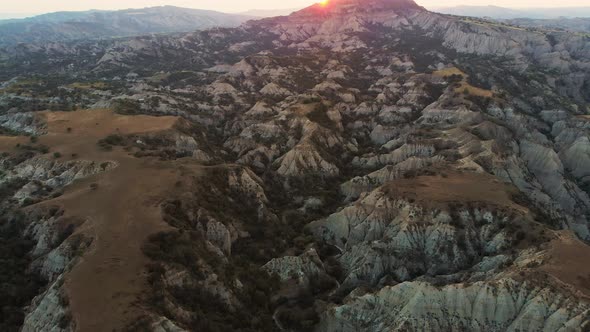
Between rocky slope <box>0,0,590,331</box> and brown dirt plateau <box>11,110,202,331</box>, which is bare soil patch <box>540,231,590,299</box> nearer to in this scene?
rocky slope <box>0,0,590,331</box>

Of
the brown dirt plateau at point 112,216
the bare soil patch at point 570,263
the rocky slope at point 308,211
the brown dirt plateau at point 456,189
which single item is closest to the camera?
the brown dirt plateau at point 112,216

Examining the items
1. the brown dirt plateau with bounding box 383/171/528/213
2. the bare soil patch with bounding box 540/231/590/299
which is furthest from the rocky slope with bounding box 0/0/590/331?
the brown dirt plateau with bounding box 383/171/528/213

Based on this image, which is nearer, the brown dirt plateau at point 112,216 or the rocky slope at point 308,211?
the brown dirt plateau at point 112,216

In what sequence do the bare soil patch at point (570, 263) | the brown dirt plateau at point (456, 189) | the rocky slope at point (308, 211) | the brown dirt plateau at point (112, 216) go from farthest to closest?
the brown dirt plateau at point (456, 189), the rocky slope at point (308, 211), the bare soil patch at point (570, 263), the brown dirt plateau at point (112, 216)

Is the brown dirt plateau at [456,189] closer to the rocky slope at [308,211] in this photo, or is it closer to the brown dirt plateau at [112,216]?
the rocky slope at [308,211]

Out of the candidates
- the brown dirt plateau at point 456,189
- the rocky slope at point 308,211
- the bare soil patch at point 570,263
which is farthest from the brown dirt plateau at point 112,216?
the bare soil patch at point 570,263

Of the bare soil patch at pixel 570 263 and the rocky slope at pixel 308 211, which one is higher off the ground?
the bare soil patch at pixel 570 263

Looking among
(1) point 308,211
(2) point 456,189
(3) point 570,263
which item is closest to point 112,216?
(1) point 308,211

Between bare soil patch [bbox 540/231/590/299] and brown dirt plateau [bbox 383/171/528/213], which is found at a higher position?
bare soil patch [bbox 540/231/590/299]
